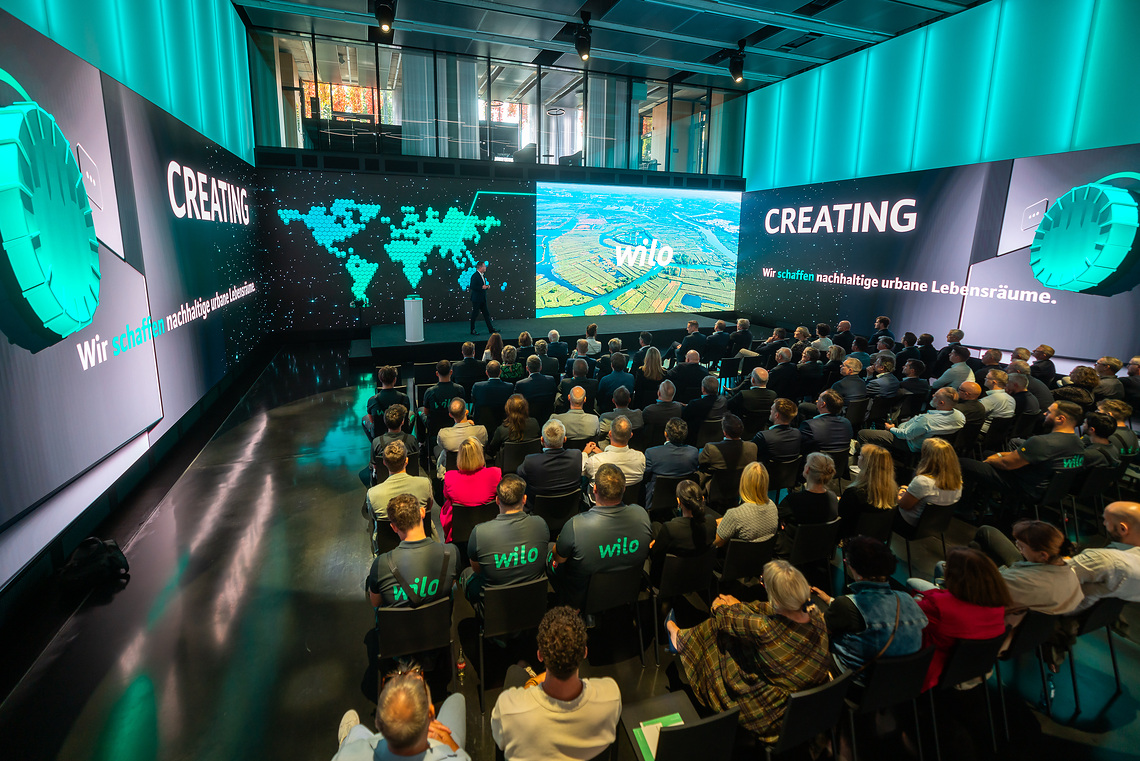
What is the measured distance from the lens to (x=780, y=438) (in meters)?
4.14

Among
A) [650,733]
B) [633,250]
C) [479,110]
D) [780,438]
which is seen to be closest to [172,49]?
[479,110]

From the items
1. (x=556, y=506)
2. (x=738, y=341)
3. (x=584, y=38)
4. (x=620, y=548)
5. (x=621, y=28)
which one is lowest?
(x=556, y=506)

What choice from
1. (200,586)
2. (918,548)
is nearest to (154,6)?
(200,586)

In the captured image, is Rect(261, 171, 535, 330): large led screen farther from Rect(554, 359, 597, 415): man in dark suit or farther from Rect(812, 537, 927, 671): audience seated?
A: Rect(812, 537, 927, 671): audience seated

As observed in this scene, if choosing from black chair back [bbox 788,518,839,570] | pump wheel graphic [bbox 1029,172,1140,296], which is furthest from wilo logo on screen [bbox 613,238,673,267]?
black chair back [bbox 788,518,839,570]

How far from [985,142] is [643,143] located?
7002mm

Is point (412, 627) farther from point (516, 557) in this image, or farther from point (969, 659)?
point (969, 659)

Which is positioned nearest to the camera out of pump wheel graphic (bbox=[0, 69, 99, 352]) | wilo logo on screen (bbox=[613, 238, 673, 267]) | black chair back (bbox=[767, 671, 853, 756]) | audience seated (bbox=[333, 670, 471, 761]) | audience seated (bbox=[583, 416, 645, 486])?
audience seated (bbox=[333, 670, 471, 761])

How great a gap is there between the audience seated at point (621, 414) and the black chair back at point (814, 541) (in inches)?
66.2

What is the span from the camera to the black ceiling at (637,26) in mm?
9086

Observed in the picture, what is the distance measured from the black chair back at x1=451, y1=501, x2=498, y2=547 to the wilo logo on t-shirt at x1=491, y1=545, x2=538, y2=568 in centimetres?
78

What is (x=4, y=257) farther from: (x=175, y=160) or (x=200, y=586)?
(x=175, y=160)

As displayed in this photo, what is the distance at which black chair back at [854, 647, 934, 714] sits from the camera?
7.08ft

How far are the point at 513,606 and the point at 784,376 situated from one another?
15.5 ft
